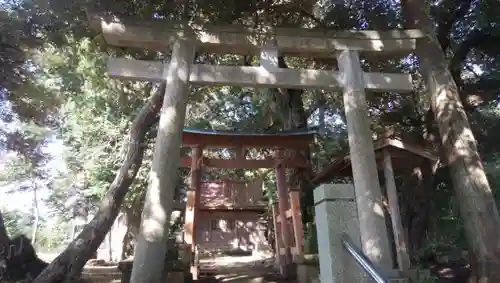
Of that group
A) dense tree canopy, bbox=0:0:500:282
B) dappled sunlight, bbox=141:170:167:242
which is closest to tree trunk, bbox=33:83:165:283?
dense tree canopy, bbox=0:0:500:282

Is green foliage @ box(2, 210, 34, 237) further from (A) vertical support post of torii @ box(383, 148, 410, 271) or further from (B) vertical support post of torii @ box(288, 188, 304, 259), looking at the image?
(A) vertical support post of torii @ box(383, 148, 410, 271)

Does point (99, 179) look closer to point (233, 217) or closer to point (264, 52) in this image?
point (233, 217)

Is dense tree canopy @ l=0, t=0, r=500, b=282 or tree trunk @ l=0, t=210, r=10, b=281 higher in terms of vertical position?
dense tree canopy @ l=0, t=0, r=500, b=282

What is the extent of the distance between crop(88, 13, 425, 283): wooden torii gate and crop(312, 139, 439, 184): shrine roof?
151cm

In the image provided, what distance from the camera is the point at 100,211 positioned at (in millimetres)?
7062

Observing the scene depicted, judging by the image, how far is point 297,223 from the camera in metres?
7.91

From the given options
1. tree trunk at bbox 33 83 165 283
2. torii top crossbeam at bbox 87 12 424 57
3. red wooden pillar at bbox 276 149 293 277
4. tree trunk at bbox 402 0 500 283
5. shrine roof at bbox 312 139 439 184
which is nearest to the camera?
torii top crossbeam at bbox 87 12 424 57

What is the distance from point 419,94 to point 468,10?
9.55ft

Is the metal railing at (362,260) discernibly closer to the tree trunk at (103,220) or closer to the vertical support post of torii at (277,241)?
the tree trunk at (103,220)

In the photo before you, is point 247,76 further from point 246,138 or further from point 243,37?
point 246,138

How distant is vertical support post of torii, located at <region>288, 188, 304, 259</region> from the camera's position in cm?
775

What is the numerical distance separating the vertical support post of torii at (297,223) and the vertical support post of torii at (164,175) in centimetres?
359

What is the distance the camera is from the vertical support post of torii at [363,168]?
16.6ft

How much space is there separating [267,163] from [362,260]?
20.7ft
